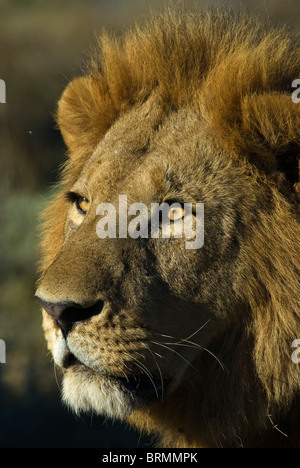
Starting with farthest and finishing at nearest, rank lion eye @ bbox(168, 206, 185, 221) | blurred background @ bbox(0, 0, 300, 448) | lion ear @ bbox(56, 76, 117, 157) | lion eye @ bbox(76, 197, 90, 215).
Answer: blurred background @ bbox(0, 0, 300, 448) < lion ear @ bbox(56, 76, 117, 157) < lion eye @ bbox(76, 197, 90, 215) < lion eye @ bbox(168, 206, 185, 221)

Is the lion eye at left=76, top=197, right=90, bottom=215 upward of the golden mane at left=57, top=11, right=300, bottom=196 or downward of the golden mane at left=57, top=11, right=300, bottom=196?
downward

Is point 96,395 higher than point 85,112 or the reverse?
the reverse

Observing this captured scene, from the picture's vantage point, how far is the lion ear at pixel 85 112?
4.28 m

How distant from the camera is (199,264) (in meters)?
3.57

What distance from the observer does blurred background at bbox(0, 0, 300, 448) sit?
6988 mm

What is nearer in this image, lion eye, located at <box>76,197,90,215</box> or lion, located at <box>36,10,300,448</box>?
lion, located at <box>36,10,300,448</box>

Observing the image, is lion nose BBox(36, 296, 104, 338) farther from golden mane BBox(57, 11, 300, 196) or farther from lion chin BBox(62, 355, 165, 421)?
golden mane BBox(57, 11, 300, 196)

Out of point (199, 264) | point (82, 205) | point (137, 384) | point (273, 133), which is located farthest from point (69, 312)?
point (273, 133)

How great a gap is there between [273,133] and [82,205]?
1165 mm

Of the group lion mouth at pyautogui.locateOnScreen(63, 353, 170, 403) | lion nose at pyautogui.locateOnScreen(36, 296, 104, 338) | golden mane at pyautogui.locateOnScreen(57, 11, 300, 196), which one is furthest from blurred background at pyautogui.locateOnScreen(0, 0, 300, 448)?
lion nose at pyautogui.locateOnScreen(36, 296, 104, 338)

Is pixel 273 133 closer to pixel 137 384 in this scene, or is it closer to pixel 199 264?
pixel 199 264

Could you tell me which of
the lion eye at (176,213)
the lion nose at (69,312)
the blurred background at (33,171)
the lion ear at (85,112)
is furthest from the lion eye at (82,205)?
the blurred background at (33,171)

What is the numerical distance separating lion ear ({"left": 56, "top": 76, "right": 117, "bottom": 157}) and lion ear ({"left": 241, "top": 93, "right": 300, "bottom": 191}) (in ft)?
3.04
